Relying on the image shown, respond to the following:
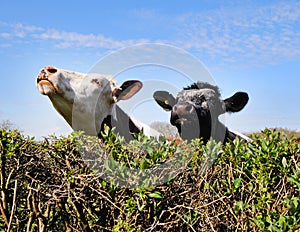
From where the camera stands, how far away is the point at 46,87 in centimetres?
651

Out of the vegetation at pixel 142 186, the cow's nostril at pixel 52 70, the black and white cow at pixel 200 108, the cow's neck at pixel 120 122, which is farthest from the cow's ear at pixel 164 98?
the vegetation at pixel 142 186

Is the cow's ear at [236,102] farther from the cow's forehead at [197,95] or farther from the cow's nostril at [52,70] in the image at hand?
the cow's nostril at [52,70]

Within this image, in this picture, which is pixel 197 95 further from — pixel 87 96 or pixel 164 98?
pixel 87 96

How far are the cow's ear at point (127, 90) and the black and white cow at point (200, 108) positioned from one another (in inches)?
25.8

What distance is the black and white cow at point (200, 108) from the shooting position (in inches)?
277

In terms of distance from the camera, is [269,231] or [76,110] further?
[76,110]

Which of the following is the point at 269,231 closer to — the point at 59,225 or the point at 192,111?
the point at 59,225

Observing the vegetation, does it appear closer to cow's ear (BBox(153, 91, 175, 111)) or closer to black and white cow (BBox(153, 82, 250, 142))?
black and white cow (BBox(153, 82, 250, 142))

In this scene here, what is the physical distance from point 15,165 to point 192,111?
4.30 m

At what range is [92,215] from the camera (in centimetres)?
324

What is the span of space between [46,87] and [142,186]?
3791 millimetres

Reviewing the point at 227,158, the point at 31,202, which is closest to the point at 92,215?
the point at 31,202

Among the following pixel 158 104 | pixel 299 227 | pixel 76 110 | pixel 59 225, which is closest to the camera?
pixel 299 227

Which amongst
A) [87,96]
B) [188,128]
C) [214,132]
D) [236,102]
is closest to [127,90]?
[87,96]
